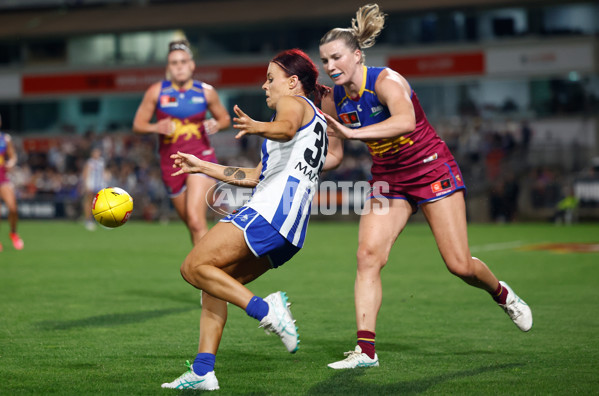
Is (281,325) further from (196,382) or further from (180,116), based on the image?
(180,116)

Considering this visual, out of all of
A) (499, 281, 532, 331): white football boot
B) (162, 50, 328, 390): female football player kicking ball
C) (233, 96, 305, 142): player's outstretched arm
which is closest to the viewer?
(233, 96, 305, 142): player's outstretched arm

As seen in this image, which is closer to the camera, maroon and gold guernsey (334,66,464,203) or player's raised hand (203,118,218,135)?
maroon and gold guernsey (334,66,464,203)

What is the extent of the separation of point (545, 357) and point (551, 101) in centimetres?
2752

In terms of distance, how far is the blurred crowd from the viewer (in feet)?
83.1

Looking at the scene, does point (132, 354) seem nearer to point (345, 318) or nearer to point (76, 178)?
point (345, 318)

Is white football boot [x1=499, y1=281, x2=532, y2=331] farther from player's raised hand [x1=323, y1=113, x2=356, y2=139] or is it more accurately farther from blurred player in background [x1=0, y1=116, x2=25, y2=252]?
blurred player in background [x1=0, y1=116, x2=25, y2=252]

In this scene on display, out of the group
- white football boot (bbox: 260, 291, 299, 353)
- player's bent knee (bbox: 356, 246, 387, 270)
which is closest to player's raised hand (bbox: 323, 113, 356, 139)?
white football boot (bbox: 260, 291, 299, 353)

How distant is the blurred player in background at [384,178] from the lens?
5711 mm

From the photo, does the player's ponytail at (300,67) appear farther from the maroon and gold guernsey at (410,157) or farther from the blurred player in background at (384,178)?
the maroon and gold guernsey at (410,157)

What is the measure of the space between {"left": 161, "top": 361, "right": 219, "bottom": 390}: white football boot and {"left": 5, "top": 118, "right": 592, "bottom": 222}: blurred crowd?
764 inches

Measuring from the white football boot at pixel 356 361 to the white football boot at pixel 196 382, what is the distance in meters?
1.04

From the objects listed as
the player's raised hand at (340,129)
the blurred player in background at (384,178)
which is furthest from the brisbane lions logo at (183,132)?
the player's raised hand at (340,129)

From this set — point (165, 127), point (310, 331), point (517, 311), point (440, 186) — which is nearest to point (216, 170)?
point (440, 186)

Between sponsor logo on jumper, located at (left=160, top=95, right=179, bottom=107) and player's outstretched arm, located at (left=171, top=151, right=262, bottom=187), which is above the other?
sponsor logo on jumper, located at (left=160, top=95, right=179, bottom=107)
